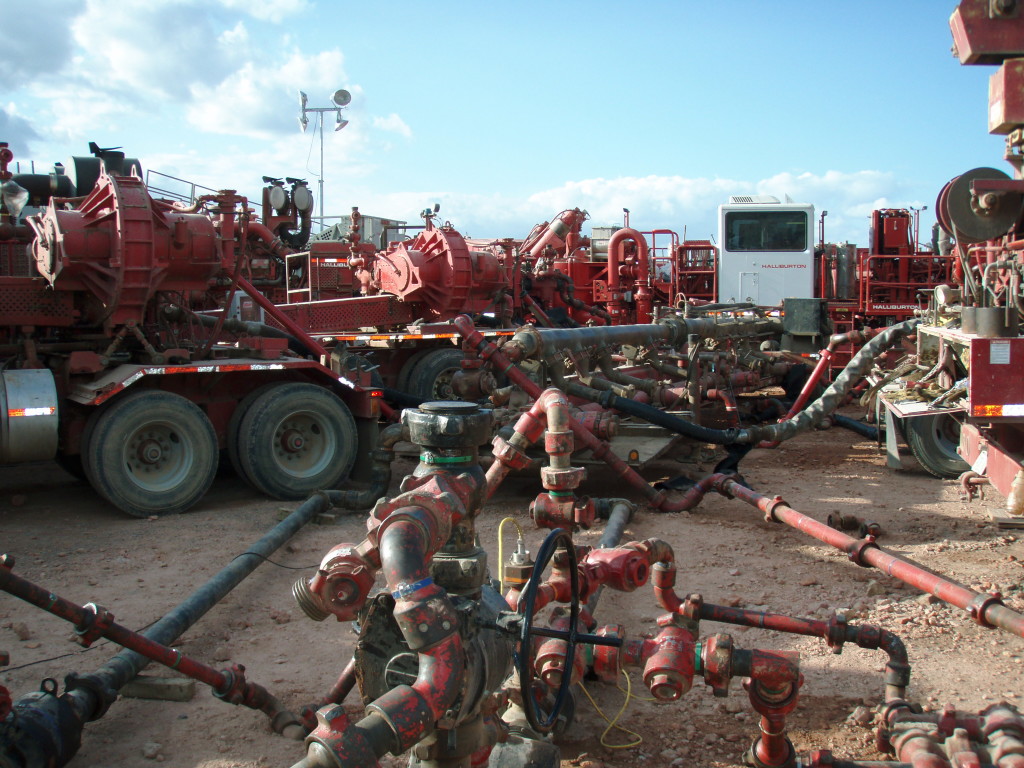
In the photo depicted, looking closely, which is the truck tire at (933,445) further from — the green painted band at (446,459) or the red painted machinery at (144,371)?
the green painted band at (446,459)

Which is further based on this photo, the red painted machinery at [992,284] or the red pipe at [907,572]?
the red painted machinery at [992,284]

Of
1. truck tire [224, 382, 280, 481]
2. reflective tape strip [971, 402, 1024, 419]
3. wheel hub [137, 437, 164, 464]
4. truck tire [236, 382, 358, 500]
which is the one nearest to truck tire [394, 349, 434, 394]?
truck tire [236, 382, 358, 500]

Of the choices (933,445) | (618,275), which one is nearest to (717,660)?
(933,445)

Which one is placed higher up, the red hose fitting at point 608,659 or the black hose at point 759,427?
the black hose at point 759,427

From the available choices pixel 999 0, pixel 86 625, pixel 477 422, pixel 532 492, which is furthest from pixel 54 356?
pixel 999 0

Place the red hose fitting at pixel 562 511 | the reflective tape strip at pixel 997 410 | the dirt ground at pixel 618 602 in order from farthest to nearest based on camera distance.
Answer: the reflective tape strip at pixel 997 410
the red hose fitting at pixel 562 511
the dirt ground at pixel 618 602

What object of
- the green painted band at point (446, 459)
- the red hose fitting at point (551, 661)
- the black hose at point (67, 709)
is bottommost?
the black hose at point (67, 709)

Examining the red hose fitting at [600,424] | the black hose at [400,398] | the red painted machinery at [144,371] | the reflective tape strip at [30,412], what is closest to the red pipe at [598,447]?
the red hose fitting at [600,424]

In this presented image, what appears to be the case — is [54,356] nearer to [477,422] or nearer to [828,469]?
[477,422]

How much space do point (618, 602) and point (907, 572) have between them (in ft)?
4.94

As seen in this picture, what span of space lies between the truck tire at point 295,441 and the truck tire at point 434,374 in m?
2.36

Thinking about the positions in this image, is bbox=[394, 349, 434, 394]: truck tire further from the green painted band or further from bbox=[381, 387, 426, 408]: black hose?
Result: the green painted band

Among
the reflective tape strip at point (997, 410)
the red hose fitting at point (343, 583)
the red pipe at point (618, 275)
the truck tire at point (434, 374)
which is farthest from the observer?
the red pipe at point (618, 275)

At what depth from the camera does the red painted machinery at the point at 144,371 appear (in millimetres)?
6926
